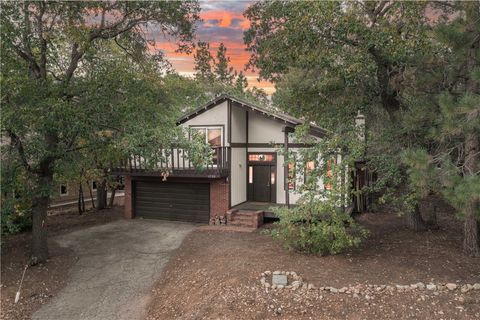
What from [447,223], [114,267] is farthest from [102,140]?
[447,223]

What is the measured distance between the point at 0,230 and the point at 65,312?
9.68 ft

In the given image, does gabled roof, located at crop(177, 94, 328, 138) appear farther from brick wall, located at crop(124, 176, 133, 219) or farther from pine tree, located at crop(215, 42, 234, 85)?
pine tree, located at crop(215, 42, 234, 85)

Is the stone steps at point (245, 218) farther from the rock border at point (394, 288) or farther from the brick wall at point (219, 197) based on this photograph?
the rock border at point (394, 288)

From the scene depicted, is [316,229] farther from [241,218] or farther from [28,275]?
[28,275]

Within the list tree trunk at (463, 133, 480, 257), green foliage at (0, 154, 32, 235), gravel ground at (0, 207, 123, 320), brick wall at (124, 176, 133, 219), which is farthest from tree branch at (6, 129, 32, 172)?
tree trunk at (463, 133, 480, 257)

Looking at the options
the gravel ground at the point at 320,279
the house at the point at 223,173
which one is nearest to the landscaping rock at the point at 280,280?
the gravel ground at the point at 320,279

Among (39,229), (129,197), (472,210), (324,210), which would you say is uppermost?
(472,210)

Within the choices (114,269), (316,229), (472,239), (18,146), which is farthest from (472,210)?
(18,146)

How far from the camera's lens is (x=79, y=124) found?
31.7 ft

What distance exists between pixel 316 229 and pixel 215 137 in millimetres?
8201

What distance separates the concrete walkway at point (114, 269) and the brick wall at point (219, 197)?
4.34 feet

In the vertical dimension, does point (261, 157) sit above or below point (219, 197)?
above

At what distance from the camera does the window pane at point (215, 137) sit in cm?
1636

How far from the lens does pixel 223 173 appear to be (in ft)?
49.9
